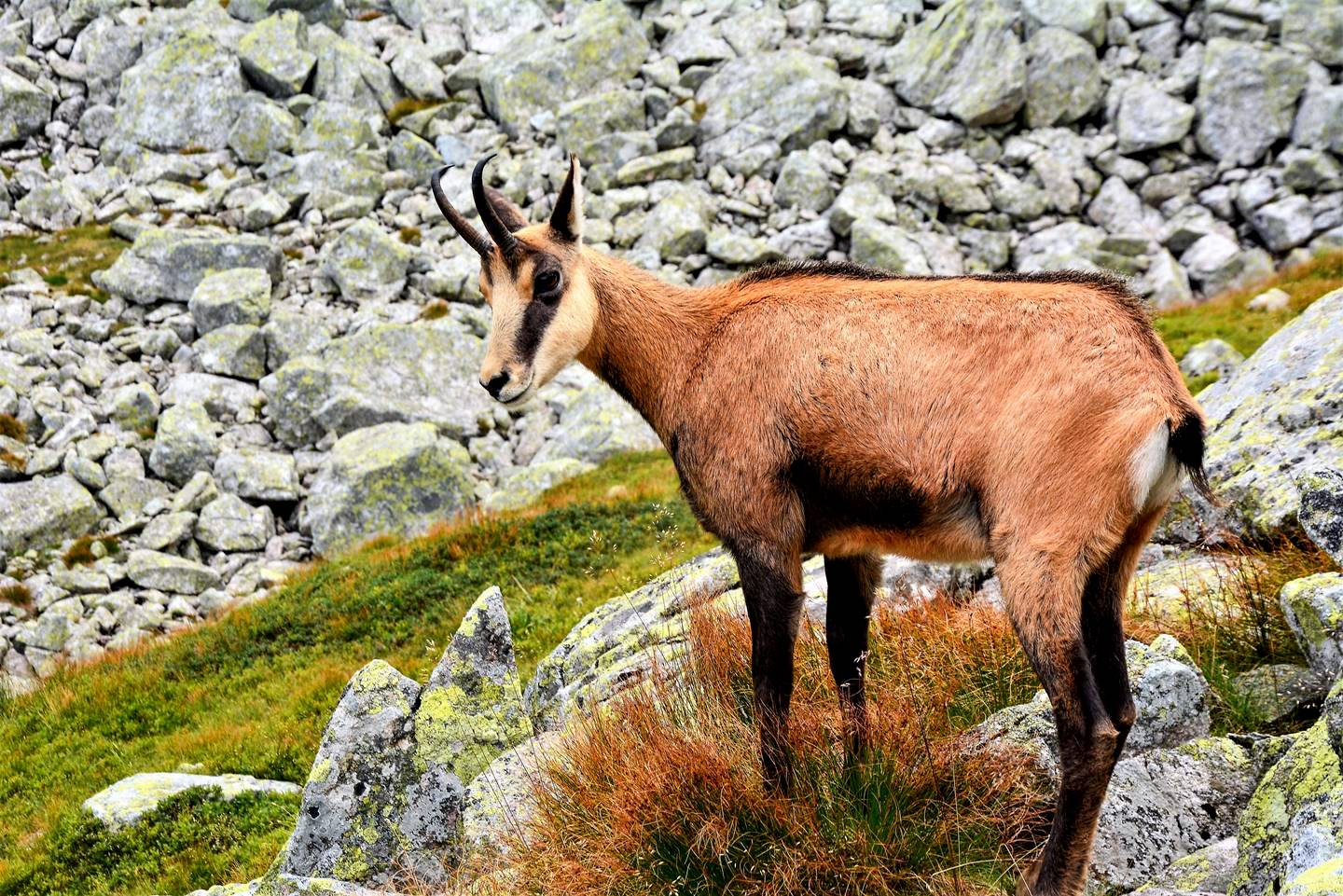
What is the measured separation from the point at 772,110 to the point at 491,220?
1305 inches

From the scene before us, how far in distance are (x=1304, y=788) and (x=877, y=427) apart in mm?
2972

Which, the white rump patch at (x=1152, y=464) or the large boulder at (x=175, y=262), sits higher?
the white rump patch at (x=1152, y=464)

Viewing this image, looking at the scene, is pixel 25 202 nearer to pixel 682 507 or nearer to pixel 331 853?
pixel 682 507

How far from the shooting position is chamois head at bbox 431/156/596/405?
26.5ft

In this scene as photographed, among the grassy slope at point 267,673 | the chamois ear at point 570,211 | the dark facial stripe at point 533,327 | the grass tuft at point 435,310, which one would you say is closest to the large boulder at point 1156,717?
the dark facial stripe at point 533,327

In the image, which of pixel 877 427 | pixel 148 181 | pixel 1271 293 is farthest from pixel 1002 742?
pixel 148 181

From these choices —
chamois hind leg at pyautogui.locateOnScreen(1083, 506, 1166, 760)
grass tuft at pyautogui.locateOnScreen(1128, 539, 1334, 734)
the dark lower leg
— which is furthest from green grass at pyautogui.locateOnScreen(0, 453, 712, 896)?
chamois hind leg at pyautogui.locateOnScreen(1083, 506, 1166, 760)

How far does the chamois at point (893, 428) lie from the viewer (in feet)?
19.8

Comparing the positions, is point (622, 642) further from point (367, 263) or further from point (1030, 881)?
point (367, 263)

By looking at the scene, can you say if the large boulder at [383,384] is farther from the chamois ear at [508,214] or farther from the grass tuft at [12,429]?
the chamois ear at [508,214]

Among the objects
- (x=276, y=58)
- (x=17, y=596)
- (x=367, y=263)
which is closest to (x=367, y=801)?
(x=17, y=596)

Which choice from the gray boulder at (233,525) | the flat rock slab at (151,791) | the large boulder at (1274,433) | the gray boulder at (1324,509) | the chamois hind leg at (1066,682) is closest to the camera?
the chamois hind leg at (1066,682)

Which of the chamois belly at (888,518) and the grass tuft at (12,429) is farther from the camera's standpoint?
the grass tuft at (12,429)

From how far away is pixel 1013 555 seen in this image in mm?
6102
